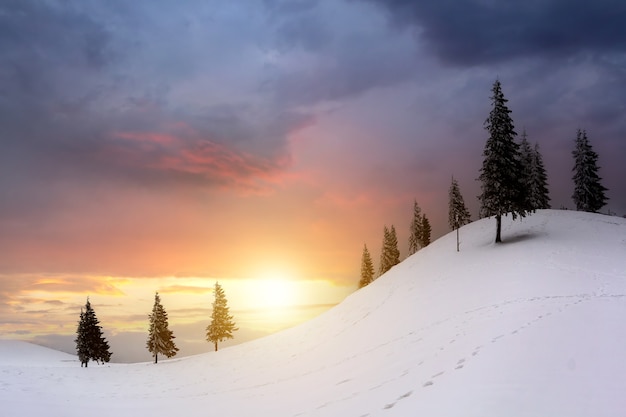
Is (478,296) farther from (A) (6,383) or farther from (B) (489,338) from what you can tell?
(A) (6,383)

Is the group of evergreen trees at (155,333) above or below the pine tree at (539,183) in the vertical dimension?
below

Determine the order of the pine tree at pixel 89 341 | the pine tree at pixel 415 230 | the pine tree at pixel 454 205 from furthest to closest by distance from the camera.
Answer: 1. the pine tree at pixel 415 230
2. the pine tree at pixel 454 205
3. the pine tree at pixel 89 341

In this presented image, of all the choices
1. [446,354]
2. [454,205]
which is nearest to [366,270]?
[454,205]

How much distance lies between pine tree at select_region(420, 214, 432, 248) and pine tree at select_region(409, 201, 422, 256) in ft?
Result: 3.35

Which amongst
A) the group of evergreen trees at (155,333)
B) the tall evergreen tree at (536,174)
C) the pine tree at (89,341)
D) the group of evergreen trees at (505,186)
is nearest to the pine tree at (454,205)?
the group of evergreen trees at (505,186)

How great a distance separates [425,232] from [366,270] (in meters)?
17.4

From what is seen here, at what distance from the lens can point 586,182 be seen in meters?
74.2

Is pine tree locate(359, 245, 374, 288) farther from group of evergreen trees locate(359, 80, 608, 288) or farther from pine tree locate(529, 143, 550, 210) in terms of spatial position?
pine tree locate(529, 143, 550, 210)

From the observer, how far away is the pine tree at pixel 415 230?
302ft

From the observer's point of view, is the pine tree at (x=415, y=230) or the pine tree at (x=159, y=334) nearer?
the pine tree at (x=159, y=334)

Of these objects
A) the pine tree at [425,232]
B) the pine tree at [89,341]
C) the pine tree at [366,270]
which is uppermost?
the pine tree at [425,232]

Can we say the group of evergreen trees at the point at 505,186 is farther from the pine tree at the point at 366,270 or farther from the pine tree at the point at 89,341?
the pine tree at the point at 89,341

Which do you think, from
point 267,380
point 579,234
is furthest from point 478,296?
point 579,234

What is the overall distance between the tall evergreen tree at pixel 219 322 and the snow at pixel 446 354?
1700 centimetres
